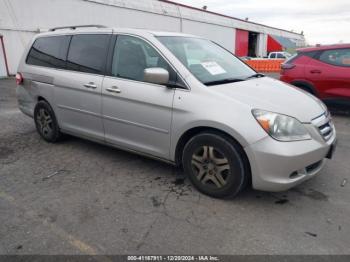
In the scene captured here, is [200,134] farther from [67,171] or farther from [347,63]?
[347,63]

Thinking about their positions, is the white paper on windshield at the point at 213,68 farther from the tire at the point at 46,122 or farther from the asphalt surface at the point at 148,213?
the tire at the point at 46,122

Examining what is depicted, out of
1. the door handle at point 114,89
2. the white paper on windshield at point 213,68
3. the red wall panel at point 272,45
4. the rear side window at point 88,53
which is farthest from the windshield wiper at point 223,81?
the red wall panel at point 272,45

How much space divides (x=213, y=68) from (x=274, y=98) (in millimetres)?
843

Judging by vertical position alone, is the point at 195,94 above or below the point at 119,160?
above

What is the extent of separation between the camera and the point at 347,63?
6.59m

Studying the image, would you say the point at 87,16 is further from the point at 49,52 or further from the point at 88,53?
the point at 88,53

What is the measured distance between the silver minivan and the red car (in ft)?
11.2

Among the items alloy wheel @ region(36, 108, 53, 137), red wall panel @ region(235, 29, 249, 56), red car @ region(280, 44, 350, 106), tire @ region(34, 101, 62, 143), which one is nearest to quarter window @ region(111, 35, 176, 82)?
tire @ region(34, 101, 62, 143)

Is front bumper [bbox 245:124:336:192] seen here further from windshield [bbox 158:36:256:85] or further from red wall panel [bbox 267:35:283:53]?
red wall panel [bbox 267:35:283:53]

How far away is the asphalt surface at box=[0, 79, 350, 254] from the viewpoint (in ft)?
8.49

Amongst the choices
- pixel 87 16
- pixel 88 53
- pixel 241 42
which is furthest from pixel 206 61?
pixel 241 42

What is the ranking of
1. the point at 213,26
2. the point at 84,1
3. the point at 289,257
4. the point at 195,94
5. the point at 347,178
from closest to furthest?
the point at 289,257 → the point at 195,94 → the point at 347,178 → the point at 84,1 → the point at 213,26

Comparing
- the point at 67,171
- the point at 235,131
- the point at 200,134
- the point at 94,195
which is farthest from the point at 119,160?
the point at 235,131

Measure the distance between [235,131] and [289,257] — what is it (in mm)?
1164
